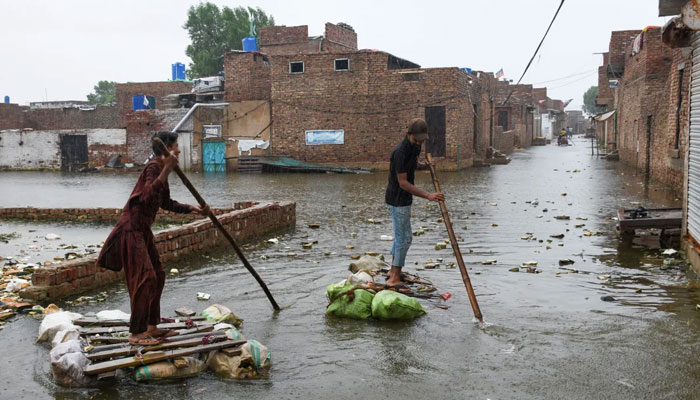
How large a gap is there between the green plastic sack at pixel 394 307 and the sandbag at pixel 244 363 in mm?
1418

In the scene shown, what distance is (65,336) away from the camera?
494 centimetres

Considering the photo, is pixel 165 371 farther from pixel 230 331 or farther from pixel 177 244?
pixel 177 244

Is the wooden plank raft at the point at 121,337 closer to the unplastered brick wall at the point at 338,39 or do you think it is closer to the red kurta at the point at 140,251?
the red kurta at the point at 140,251

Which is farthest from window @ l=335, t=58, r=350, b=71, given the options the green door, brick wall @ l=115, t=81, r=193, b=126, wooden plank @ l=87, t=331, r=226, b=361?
wooden plank @ l=87, t=331, r=226, b=361

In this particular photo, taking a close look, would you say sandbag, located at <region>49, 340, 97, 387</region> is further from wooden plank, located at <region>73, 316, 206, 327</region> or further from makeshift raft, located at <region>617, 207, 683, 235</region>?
makeshift raft, located at <region>617, 207, 683, 235</region>

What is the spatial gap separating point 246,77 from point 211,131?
3.31 meters

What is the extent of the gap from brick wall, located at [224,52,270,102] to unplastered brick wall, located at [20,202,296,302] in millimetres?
21525

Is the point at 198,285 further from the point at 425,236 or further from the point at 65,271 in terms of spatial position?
the point at 425,236

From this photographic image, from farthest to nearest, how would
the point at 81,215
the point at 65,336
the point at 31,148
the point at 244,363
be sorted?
the point at 31,148, the point at 81,215, the point at 65,336, the point at 244,363

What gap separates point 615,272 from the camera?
24.9ft

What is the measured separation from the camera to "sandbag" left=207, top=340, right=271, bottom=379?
4477mm

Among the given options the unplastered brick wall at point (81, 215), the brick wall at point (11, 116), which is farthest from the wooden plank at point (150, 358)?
the brick wall at point (11, 116)

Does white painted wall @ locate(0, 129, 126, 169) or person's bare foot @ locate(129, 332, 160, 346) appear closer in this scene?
person's bare foot @ locate(129, 332, 160, 346)

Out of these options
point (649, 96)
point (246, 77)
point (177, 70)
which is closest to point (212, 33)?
point (177, 70)
